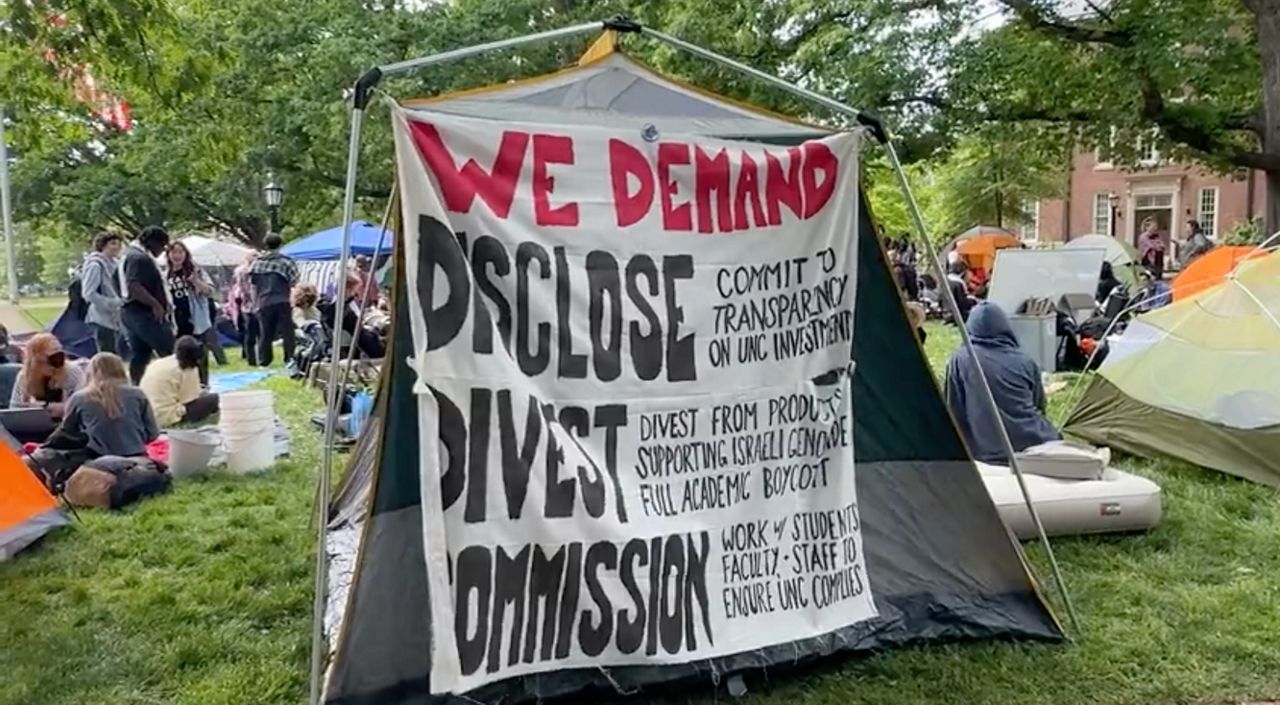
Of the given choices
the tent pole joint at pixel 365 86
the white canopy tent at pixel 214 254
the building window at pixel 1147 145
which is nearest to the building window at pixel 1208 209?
the building window at pixel 1147 145

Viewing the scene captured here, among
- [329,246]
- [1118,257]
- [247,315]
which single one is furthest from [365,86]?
[1118,257]

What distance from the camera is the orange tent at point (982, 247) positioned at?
965 inches

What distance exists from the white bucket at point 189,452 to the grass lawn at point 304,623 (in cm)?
82

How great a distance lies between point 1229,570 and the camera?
464 cm

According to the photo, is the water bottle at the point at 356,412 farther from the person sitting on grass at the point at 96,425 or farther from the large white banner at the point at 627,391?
the large white banner at the point at 627,391

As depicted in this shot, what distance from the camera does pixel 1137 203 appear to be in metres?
35.2

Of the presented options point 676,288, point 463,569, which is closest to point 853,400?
point 676,288

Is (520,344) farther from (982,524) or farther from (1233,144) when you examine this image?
(1233,144)

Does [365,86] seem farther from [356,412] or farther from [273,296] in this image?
[273,296]

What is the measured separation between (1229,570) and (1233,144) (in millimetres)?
12466

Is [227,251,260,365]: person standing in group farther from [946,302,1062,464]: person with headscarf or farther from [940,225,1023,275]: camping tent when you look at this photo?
[940,225,1023,275]: camping tent

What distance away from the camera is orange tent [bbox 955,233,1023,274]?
24500 mm

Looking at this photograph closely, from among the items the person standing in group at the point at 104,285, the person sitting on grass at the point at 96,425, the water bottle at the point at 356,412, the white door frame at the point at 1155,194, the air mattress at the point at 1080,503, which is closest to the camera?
the air mattress at the point at 1080,503

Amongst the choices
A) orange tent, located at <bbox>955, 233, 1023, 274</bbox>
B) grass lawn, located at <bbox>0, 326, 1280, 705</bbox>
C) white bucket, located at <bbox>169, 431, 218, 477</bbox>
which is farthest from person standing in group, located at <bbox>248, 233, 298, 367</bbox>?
orange tent, located at <bbox>955, 233, 1023, 274</bbox>
